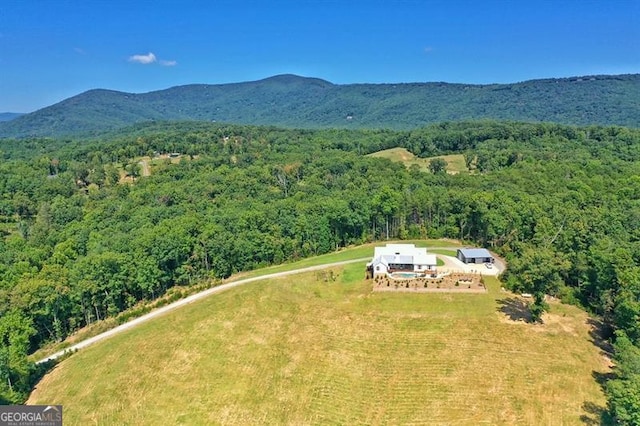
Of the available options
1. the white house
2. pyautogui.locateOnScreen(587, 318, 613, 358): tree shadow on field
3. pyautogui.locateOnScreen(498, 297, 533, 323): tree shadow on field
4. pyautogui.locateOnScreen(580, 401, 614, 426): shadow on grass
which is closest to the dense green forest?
pyautogui.locateOnScreen(587, 318, 613, 358): tree shadow on field

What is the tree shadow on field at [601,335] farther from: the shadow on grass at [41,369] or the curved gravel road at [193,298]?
the shadow on grass at [41,369]

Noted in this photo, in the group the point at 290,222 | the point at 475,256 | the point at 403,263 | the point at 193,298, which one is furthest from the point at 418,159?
the point at 193,298

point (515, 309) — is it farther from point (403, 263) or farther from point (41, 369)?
point (41, 369)

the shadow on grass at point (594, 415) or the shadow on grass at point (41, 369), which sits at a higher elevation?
the shadow on grass at point (41, 369)

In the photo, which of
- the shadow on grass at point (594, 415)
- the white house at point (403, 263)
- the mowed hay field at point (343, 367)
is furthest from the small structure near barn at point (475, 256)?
the shadow on grass at point (594, 415)

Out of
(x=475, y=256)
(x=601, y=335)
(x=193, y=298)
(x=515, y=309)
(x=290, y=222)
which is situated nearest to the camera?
(x=601, y=335)
